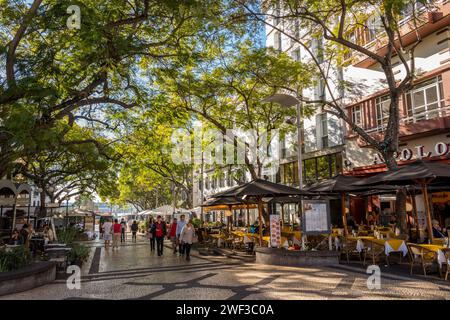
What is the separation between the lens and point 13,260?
8.84 metres

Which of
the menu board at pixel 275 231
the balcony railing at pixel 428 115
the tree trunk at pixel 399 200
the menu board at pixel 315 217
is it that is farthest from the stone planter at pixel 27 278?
the balcony railing at pixel 428 115

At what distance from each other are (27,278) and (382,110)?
1852 centimetres

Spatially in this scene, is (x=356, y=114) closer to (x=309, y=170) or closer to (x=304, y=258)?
(x=309, y=170)

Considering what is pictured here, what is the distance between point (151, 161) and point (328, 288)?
23.1 m

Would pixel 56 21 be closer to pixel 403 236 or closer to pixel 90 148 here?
pixel 90 148

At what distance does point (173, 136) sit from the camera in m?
29.5

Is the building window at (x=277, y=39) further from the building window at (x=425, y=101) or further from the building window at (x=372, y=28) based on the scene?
the building window at (x=425, y=101)

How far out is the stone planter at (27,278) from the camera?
7750 mm

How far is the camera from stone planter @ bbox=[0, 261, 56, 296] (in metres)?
7.75

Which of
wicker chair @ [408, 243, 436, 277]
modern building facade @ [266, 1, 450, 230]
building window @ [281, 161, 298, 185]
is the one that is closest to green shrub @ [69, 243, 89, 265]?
wicker chair @ [408, 243, 436, 277]

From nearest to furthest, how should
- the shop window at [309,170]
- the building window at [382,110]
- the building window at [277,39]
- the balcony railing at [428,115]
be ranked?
the balcony railing at [428,115] → the building window at [382,110] → the shop window at [309,170] → the building window at [277,39]

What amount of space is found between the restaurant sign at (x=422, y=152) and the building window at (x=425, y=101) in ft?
5.17

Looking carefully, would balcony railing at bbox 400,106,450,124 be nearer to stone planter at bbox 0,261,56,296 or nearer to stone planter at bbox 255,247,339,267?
stone planter at bbox 255,247,339,267

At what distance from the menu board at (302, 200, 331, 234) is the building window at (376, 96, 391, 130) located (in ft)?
32.5
